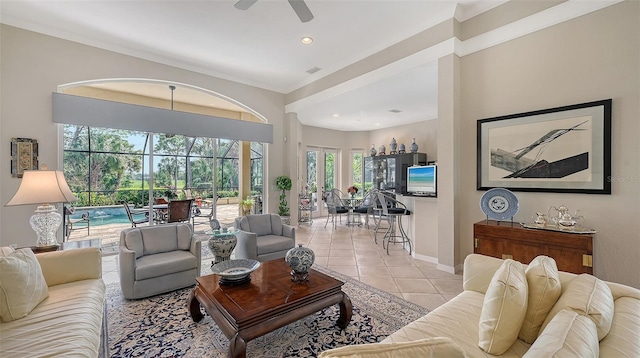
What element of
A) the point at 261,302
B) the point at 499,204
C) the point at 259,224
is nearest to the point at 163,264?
the point at 259,224

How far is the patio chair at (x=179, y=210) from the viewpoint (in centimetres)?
493

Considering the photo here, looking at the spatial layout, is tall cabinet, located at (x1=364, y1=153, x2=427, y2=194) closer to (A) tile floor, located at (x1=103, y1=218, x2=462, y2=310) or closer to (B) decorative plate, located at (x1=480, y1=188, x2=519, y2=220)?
(A) tile floor, located at (x1=103, y1=218, x2=462, y2=310)

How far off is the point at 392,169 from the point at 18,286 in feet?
24.1

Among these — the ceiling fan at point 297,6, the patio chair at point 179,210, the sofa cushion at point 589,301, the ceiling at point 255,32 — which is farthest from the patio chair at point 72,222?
the sofa cushion at point 589,301

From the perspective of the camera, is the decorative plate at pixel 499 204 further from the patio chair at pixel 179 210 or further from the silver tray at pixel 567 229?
the patio chair at pixel 179 210

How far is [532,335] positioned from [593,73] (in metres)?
2.83

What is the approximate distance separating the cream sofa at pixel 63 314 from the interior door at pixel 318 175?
6.53 m

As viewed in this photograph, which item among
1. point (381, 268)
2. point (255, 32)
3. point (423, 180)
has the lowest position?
point (381, 268)

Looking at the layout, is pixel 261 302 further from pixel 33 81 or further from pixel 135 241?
pixel 33 81

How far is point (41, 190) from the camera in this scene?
2.45 m

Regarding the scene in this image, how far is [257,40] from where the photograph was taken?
4.06 m

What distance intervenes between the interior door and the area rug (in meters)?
5.90

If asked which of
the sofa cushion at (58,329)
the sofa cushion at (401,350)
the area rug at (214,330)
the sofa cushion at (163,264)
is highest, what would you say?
the sofa cushion at (401,350)

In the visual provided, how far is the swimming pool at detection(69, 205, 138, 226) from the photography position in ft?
15.5
